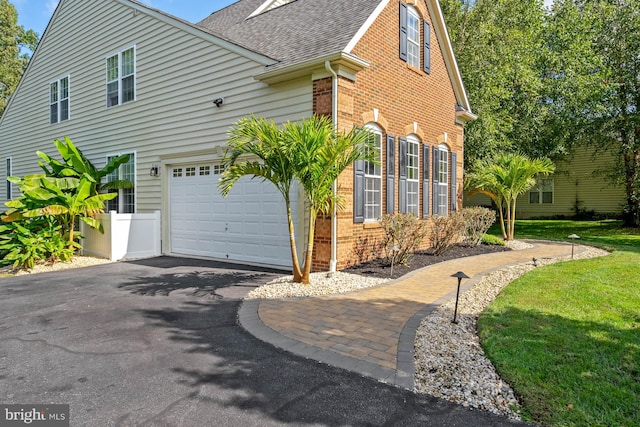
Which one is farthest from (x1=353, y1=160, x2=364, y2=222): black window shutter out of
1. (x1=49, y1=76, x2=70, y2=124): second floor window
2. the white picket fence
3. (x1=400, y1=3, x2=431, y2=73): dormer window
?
(x1=49, y1=76, x2=70, y2=124): second floor window

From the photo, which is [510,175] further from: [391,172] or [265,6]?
[265,6]

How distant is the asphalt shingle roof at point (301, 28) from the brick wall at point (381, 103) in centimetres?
53

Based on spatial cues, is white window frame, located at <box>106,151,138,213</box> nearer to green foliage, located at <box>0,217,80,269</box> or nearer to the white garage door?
the white garage door

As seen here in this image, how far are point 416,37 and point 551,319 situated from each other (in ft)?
29.4

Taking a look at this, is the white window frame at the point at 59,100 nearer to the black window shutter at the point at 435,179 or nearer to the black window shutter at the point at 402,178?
the black window shutter at the point at 402,178

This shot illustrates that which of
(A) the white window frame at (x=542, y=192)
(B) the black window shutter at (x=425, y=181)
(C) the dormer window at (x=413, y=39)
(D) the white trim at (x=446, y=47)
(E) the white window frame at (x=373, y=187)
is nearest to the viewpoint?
(E) the white window frame at (x=373, y=187)

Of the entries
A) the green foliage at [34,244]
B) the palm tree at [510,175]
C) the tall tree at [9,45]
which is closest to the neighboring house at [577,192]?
the palm tree at [510,175]

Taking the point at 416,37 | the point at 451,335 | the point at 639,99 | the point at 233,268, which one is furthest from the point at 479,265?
the point at 639,99

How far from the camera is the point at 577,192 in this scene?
84.1 feet

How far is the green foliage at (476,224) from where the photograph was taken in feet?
38.0

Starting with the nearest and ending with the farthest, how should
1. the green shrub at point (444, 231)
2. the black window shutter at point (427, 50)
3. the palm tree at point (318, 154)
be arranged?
the palm tree at point (318, 154), the green shrub at point (444, 231), the black window shutter at point (427, 50)

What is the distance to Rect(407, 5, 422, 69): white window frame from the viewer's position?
10.8 metres

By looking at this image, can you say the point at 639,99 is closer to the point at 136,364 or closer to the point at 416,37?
the point at 416,37

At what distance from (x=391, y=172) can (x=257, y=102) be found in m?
3.64
